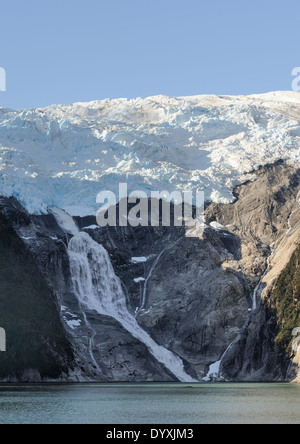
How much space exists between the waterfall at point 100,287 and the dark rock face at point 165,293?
1.45 meters

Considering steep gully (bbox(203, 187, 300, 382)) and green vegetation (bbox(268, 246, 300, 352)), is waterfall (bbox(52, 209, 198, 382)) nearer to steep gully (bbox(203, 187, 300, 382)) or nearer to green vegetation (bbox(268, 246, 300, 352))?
steep gully (bbox(203, 187, 300, 382))

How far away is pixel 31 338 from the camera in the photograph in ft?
427

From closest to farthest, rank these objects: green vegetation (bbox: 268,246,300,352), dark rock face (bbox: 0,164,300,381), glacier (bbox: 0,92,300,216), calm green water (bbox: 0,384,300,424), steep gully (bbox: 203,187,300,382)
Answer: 1. calm green water (bbox: 0,384,300,424)
2. dark rock face (bbox: 0,164,300,381)
3. green vegetation (bbox: 268,246,300,352)
4. steep gully (bbox: 203,187,300,382)
5. glacier (bbox: 0,92,300,216)

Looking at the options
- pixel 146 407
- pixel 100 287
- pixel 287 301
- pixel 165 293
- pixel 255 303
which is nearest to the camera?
pixel 146 407

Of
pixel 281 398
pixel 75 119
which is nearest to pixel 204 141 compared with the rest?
pixel 75 119

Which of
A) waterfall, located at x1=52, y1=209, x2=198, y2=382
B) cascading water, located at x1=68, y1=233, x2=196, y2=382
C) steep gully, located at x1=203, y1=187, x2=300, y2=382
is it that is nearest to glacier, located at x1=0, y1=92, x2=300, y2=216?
waterfall, located at x1=52, y1=209, x2=198, y2=382

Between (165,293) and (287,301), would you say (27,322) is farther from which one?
(287,301)

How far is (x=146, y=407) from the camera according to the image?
82.0 metres

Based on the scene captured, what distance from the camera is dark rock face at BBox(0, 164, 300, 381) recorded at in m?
137

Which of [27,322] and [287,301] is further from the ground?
[287,301]

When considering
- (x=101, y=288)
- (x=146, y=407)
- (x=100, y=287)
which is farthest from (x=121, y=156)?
(x=146, y=407)

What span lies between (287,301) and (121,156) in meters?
55.0

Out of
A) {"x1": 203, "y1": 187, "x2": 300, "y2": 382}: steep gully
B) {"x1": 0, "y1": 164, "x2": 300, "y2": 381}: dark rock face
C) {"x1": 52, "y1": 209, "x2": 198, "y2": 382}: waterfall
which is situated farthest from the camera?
{"x1": 52, "y1": 209, "x2": 198, "y2": 382}: waterfall

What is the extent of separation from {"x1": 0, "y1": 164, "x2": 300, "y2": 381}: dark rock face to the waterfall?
145cm
